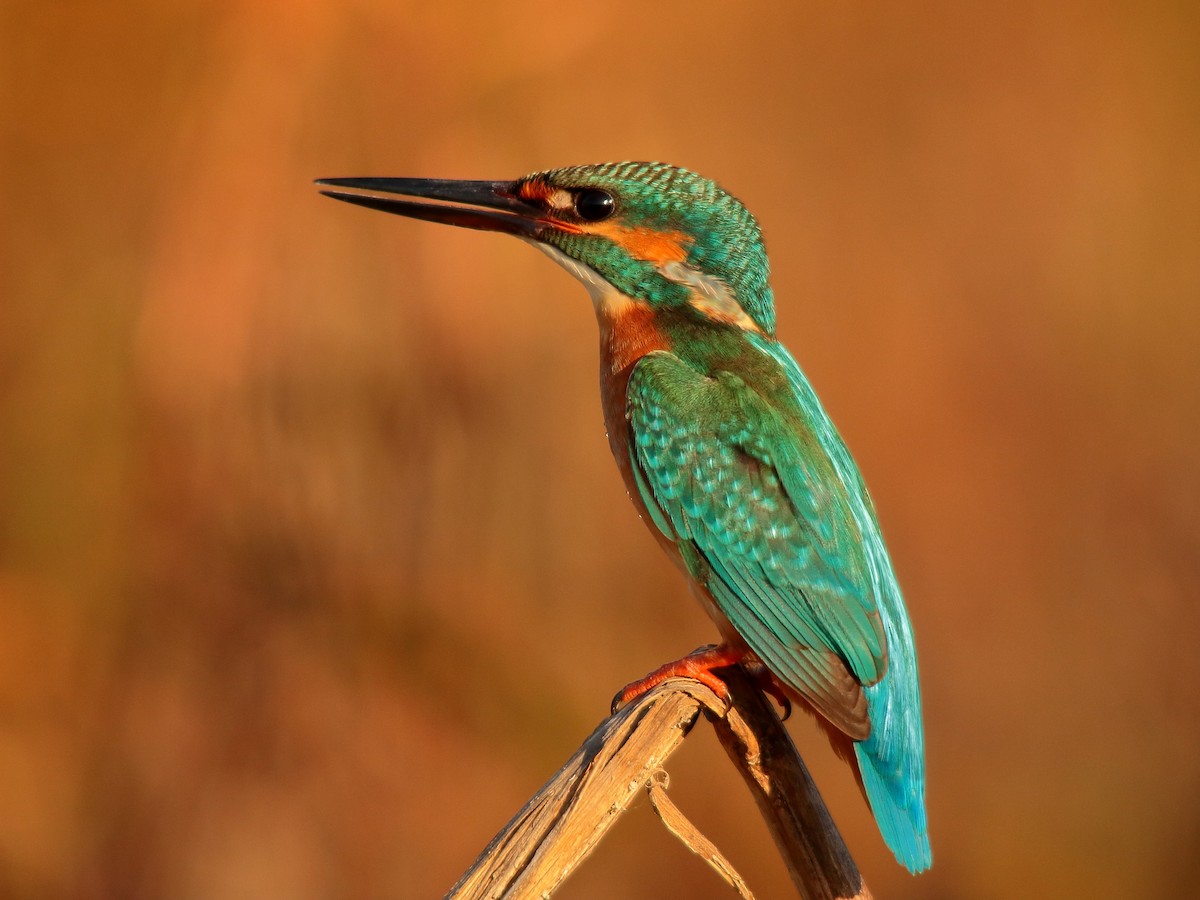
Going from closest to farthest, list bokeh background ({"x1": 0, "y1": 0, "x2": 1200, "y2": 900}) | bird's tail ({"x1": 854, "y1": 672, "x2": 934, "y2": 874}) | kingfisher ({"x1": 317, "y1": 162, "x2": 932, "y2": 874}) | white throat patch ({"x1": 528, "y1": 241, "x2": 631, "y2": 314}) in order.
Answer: bird's tail ({"x1": 854, "y1": 672, "x2": 934, "y2": 874}), kingfisher ({"x1": 317, "y1": 162, "x2": 932, "y2": 874}), white throat patch ({"x1": 528, "y1": 241, "x2": 631, "y2": 314}), bokeh background ({"x1": 0, "y1": 0, "x2": 1200, "y2": 900})

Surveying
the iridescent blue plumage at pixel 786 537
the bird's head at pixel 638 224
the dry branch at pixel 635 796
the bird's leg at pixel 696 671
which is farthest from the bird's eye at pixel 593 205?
the dry branch at pixel 635 796

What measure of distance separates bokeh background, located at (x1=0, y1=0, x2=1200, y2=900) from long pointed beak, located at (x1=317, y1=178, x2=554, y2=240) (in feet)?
2.59

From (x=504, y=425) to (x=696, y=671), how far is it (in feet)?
4.99

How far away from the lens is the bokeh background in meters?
3.21

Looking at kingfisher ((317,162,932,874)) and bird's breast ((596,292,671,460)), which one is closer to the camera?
kingfisher ((317,162,932,874))

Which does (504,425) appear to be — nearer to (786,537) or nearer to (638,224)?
(638,224)

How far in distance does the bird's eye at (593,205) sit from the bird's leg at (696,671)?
34.1 inches

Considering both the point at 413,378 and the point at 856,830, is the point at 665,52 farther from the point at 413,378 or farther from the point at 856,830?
the point at 856,830

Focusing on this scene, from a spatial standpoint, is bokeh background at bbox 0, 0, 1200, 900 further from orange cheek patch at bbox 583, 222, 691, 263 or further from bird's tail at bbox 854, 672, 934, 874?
bird's tail at bbox 854, 672, 934, 874

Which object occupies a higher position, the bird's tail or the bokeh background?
the bokeh background

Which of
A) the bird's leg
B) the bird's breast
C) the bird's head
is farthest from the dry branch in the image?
the bird's head

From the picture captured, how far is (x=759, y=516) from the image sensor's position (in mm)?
2350

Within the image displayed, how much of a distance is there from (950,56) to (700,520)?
95.2 inches

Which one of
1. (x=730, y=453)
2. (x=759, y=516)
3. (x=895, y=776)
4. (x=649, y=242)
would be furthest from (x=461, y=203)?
(x=895, y=776)
